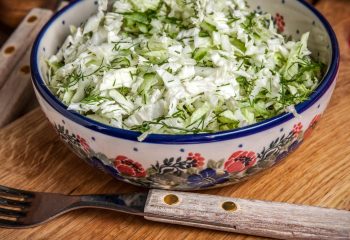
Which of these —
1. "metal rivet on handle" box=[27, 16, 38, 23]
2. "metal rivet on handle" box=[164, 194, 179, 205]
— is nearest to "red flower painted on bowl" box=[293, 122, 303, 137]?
"metal rivet on handle" box=[164, 194, 179, 205]

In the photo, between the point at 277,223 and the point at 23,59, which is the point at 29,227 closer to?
the point at 277,223

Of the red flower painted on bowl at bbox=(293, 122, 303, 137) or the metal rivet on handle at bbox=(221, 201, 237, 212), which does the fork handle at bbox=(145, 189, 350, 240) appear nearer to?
the metal rivet on handle at bbox=(221, 201, 237, 212)

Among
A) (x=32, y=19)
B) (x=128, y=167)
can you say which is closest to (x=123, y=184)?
(x=128, y=167)

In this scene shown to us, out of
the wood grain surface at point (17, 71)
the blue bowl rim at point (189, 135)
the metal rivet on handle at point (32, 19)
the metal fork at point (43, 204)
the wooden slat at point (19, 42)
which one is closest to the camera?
the blue bowl rim at point (189, 135)

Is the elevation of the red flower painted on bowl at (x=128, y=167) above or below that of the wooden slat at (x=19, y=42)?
above

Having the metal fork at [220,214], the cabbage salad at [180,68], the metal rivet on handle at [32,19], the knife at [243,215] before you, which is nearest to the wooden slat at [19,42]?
the metal rivet on handle at [32,19]

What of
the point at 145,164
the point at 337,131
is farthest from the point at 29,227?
the point at 337,131

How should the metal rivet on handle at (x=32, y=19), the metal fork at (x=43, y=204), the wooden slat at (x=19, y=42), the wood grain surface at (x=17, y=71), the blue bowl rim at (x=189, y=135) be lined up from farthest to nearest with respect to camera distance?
1. the metal rivet on handle at (x=32, y=19)
2. the wooden slat at (x=19, y=42)
3. the wood grain surface at (x=17, y=71)
4. the metal fork at (x=43, y=204)
5. the blue bowl rim at (x=189, y=135)

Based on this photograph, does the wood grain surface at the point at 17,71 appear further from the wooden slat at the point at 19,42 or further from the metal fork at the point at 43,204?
the metal fork at the point at 43,204

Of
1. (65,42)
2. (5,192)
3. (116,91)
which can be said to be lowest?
(5,192)
